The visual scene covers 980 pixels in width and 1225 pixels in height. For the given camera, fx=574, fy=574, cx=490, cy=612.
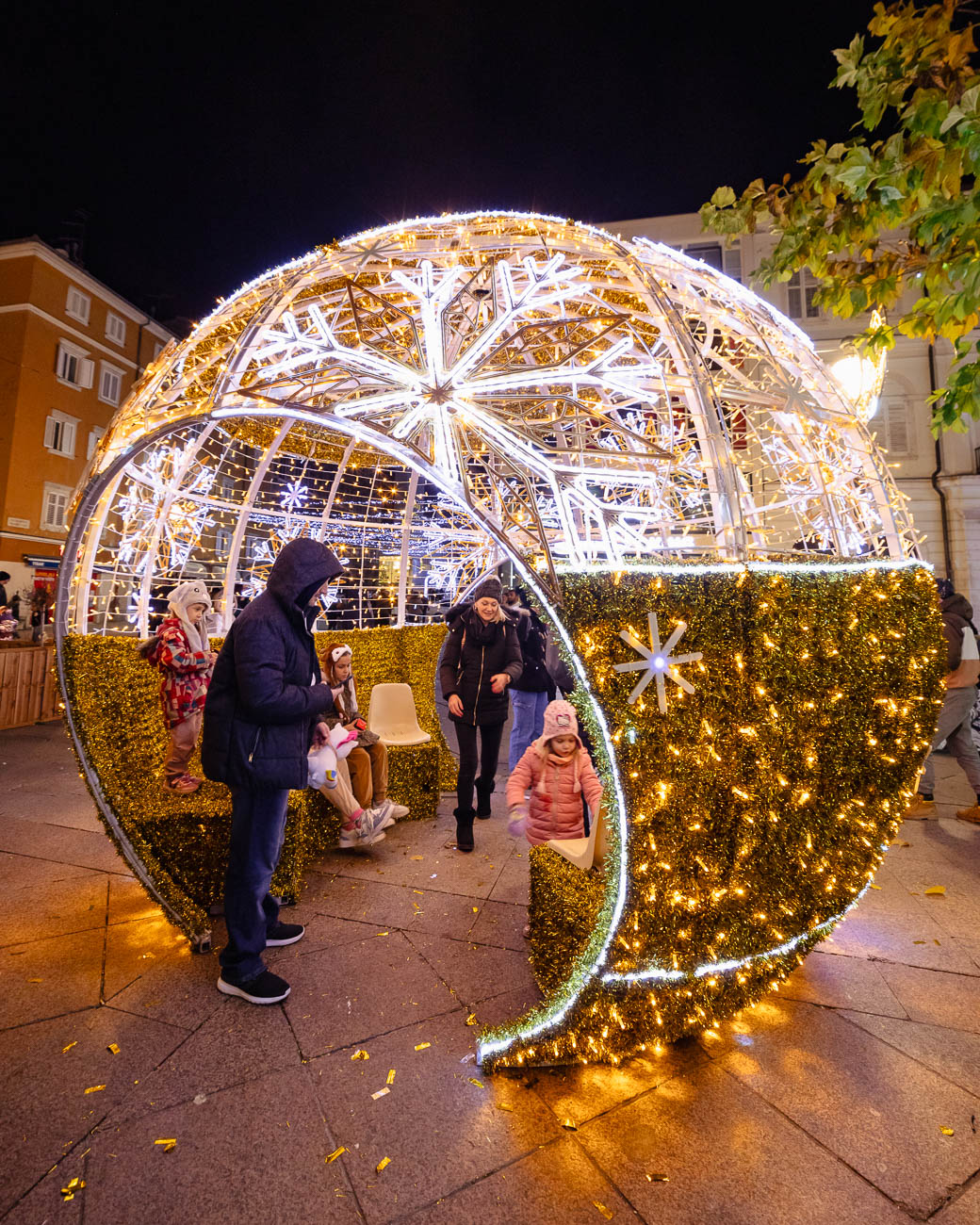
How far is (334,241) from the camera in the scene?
135 inches

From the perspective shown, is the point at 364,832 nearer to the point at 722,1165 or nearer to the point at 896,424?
the point at 722,1165

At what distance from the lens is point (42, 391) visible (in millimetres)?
21141

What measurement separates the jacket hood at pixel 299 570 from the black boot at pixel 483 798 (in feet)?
9.18

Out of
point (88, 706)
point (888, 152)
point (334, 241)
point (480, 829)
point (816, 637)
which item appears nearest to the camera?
point (816, 637)

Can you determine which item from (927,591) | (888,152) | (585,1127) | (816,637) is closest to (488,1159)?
(585,1127)

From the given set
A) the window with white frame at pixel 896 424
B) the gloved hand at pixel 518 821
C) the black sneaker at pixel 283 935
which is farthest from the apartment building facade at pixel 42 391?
the window with white frame at pixel 896 424

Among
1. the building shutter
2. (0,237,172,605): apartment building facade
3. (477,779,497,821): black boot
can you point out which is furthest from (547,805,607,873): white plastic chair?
(0,237,172,605): apartment building facade

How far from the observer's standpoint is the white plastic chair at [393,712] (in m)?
5.84

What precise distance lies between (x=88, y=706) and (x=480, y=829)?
3033 millimetres

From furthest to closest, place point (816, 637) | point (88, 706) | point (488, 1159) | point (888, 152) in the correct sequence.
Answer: point (88, 706)
point (888, 152)
point (816, 637)
point (488, 1159)

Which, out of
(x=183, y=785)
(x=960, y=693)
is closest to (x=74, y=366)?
(x=183, y=785)

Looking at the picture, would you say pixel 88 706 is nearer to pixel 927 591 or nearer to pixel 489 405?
pixel 489 405

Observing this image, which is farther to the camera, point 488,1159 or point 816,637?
point 816,637

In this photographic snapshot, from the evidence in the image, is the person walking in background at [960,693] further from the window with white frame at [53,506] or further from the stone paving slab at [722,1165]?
the window with white frame at [53,506]
